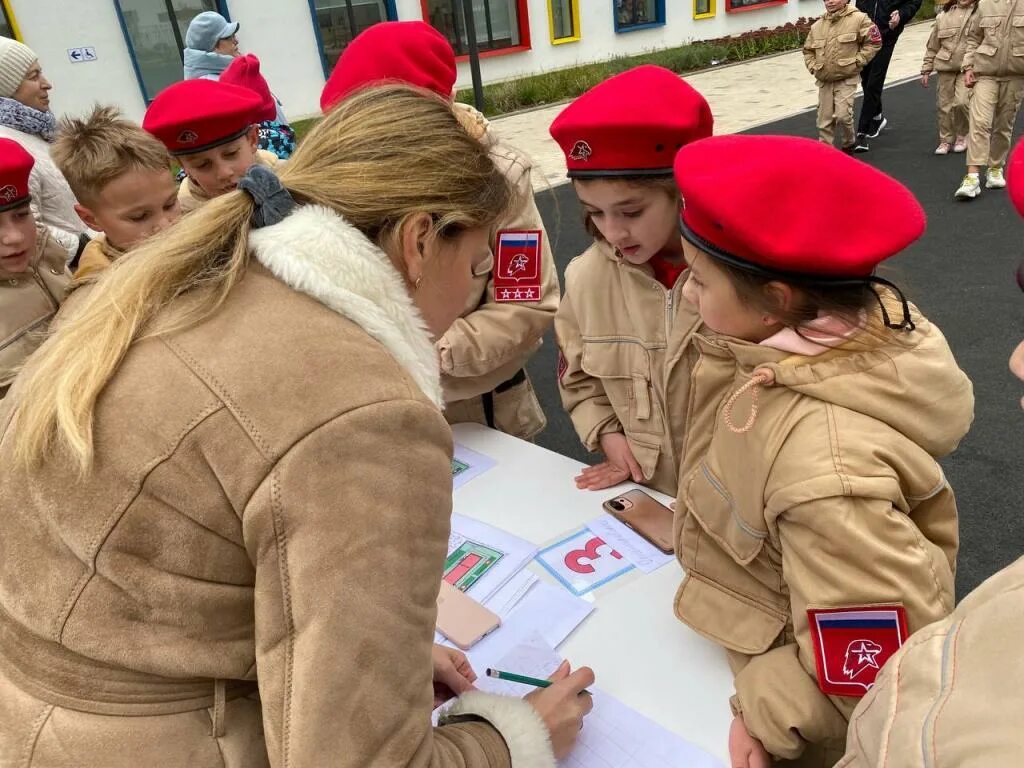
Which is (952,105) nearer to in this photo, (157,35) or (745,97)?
(745,97)

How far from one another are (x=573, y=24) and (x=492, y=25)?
170cm

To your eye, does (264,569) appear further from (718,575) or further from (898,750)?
(718,575)

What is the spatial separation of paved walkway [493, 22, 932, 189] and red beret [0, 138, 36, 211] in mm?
5521

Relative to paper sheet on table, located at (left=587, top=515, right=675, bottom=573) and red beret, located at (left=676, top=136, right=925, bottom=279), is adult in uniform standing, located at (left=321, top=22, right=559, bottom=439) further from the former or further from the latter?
red beret, located at (left=676, top=136, right=925, bottom=279)

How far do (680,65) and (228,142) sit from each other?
1299 centimetres

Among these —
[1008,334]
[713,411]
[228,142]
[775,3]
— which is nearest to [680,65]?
[775,3]

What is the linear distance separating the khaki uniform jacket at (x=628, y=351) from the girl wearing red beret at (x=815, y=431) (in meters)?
0.42

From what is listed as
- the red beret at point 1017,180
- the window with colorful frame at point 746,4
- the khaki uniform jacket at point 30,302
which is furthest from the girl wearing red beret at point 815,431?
the window with colorful frame at point 746,4

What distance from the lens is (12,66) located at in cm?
340

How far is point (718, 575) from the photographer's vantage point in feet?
4.17

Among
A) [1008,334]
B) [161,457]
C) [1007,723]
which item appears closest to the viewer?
[1007,723]

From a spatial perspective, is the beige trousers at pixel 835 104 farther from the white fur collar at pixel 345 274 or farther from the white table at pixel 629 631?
the white fur collar at pixel 345 274

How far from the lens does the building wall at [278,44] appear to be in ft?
31.8

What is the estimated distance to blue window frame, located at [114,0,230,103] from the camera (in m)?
10.4
